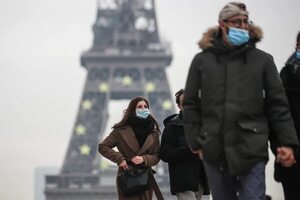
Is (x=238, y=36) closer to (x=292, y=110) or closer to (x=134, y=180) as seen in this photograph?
(x=292, y=110)

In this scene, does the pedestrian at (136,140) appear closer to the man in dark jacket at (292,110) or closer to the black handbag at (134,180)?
the black handbag at (134,180)

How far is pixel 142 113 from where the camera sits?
788 cm

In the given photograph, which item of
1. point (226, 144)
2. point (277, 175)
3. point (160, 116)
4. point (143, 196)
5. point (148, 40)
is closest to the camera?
point (226, 144)

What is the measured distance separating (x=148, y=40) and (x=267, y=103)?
60.5 metres

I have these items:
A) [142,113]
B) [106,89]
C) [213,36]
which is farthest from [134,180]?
[106,89]

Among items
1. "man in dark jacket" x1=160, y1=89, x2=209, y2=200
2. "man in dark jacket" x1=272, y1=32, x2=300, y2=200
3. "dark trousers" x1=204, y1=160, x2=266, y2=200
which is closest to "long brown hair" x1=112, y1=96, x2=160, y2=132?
"man in dark jacket" x1=160, y1=89, x2=209, y2=200

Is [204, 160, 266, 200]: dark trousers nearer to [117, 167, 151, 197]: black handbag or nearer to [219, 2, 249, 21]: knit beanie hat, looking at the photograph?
[219, 2, 249, 21]: knit beanie hat

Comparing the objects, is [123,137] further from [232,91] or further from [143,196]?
[232,91]

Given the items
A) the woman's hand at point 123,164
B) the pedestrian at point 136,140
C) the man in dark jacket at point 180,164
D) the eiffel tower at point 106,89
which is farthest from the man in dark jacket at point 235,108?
the eiffel tower at point 106,89

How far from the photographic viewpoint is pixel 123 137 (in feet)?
26.8

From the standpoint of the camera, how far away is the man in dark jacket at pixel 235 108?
5191 millimetres

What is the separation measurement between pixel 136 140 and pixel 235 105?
300cm

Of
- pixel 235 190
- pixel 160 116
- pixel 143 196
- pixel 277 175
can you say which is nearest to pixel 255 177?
pixel 235 190

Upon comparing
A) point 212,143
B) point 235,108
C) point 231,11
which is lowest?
point 212,143
